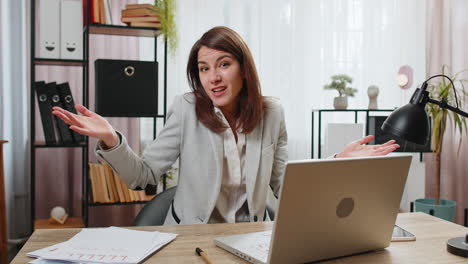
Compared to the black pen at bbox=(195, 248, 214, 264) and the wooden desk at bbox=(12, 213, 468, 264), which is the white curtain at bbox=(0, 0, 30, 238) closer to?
the wooden desk at bbox=(12, 213, 468, 264)

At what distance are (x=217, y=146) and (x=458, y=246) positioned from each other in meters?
0.87

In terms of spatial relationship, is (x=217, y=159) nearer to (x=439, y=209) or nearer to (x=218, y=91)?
(x=218, y=91)

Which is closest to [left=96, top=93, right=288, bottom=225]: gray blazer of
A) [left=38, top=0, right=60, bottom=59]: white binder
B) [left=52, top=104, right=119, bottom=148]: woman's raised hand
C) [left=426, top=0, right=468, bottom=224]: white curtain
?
[left=52, top=104, right=119, bottom=148]: woman's raised hand

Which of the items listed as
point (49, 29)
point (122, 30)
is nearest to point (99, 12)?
point (122, 30)

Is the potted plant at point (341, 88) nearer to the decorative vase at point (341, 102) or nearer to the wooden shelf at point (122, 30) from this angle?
the decorative vase at point (341, 102)

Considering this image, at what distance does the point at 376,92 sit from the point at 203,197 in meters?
2.00

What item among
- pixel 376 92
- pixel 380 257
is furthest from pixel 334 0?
pixel 380 257

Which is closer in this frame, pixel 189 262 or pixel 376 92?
pixel 189 262

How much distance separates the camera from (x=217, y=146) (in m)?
1.65

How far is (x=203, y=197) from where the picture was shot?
5.40 ft

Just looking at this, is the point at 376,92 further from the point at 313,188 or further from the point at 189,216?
the point at 313,188

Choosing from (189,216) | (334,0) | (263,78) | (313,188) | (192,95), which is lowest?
(189,216)

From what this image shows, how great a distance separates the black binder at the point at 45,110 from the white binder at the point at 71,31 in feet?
0.69

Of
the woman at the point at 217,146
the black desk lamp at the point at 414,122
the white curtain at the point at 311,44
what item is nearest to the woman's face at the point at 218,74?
the woman at the point at 217,146
